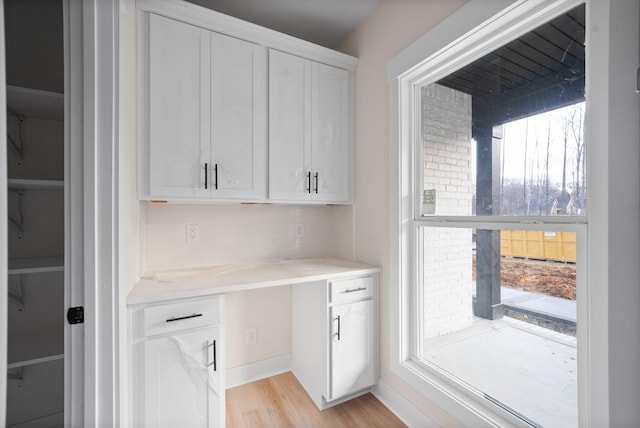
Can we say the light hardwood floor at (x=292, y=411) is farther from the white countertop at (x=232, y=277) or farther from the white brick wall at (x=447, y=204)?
the white countertop at (x=232, y=277)

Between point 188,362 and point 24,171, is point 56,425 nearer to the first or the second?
point 188,362

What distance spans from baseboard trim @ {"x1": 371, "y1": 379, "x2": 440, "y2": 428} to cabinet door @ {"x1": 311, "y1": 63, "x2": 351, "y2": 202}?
134 cm

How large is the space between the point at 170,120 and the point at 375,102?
4.35 ft

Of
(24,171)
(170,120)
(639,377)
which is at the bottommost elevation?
(639,377)

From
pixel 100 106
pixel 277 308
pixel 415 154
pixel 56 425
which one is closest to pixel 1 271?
pixel 100 106

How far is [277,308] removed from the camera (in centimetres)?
222

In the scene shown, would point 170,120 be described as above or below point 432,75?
below

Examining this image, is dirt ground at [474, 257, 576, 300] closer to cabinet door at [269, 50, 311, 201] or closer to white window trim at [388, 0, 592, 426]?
white window trim at [388, 0, 592, 426]

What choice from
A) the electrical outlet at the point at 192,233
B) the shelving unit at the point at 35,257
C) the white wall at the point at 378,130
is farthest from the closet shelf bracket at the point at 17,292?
the white wall at the point at 378,130

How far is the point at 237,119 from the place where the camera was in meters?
1.72

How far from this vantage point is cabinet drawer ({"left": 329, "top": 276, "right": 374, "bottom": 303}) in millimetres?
1729

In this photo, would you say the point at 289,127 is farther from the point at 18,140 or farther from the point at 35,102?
the point at 18,140

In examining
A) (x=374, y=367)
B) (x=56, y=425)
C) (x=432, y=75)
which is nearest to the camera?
(x=56, y=425)

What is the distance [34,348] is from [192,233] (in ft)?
3.02
